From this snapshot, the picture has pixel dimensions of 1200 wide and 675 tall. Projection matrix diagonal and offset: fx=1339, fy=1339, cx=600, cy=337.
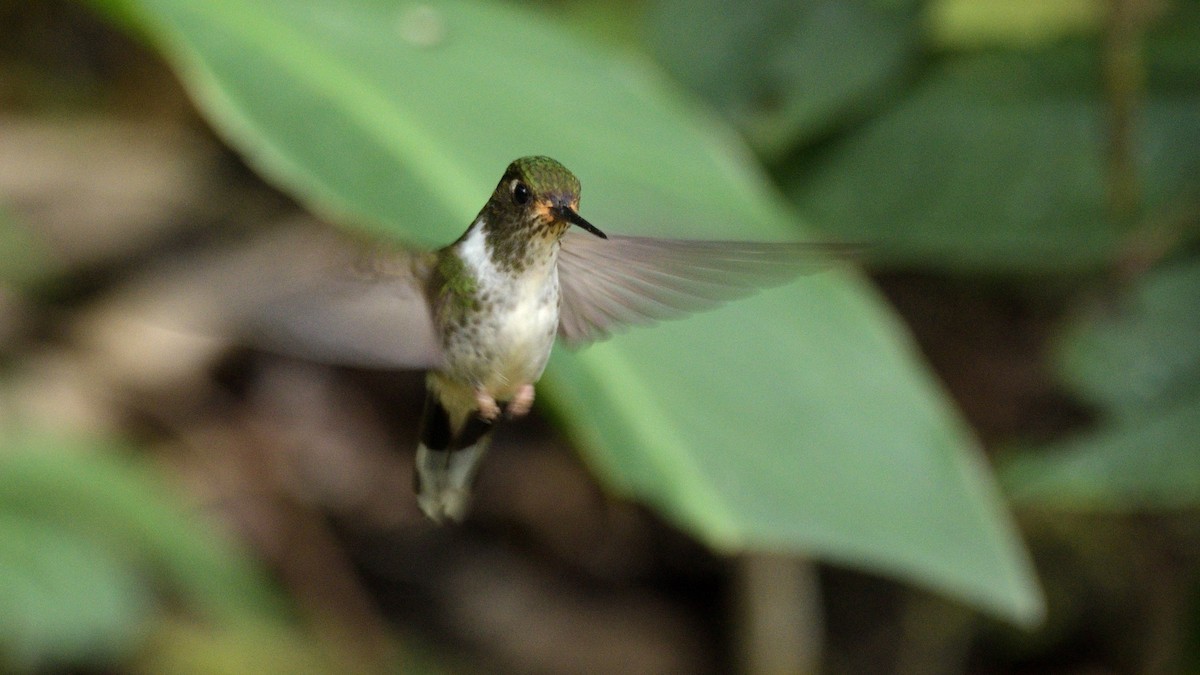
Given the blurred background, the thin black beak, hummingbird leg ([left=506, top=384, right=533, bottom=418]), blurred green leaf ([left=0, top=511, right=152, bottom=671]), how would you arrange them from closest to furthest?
the thin black beak
hummingbird leg ([left=506, top=384, right=533, bottom=418])
the blurred background
blurred green leaf ([left=0, top=511, right=152, bottom=671])

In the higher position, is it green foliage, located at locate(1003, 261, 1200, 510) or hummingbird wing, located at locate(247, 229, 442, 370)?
green foliage, located at locate(1003, 261, 1200, 510)

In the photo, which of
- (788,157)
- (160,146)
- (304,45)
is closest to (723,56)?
(788,157)

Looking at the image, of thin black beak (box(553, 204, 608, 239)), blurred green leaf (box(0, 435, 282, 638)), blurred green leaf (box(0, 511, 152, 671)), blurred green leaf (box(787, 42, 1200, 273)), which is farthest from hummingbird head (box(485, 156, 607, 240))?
blurred green leaf (box(0, 435, 282, 638))

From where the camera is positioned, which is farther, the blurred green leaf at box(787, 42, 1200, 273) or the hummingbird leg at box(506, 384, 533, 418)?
the blurred green leaf at box(787, 42, 1200, 273)

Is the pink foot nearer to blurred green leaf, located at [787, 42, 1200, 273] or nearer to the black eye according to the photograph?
the black eye

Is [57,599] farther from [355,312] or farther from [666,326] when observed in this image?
[355,312]

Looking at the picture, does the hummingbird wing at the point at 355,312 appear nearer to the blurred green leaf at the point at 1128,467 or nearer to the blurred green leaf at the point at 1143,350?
the blurred green leaf at the point at 1128,467
